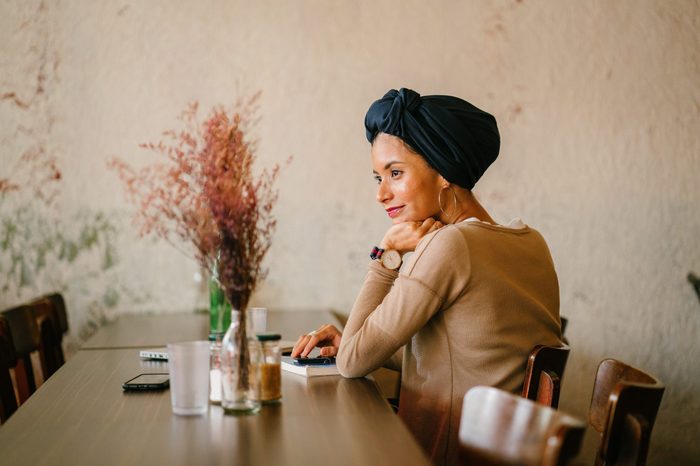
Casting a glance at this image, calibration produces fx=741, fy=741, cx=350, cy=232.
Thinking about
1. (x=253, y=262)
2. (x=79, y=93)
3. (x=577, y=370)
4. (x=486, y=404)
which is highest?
(x=79, y=93)

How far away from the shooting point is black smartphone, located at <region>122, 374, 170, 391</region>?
5.53 feet

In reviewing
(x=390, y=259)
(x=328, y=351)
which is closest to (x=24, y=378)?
(x=328, y=351)

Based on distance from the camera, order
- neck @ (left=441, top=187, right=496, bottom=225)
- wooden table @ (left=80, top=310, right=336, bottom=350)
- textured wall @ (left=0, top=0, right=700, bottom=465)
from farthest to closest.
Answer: textured wall @ (left=0, top=0, right=700, bottom=465) < wooden table @ (left=80, top=310, right=336, bottom=350) < neck @ (left=441, top=187, right=496, bottom=225)

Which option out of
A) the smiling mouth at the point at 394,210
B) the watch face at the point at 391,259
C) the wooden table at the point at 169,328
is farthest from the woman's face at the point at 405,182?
the wooden table at the point at 169,328

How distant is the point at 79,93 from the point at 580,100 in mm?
2194

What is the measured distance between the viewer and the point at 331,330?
2.04 metres

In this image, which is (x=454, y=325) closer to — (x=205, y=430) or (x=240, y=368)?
(x=240, y=368)

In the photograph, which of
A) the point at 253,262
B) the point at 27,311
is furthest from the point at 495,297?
the point at 27,311

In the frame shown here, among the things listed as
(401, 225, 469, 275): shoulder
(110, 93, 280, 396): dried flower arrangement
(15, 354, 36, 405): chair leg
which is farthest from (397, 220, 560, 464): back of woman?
(15, 354, 36, 405): chair leg

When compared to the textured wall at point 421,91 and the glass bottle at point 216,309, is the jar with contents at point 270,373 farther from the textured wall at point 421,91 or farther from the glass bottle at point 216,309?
the textured wall at point 421,91

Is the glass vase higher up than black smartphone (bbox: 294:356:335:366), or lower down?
higher up

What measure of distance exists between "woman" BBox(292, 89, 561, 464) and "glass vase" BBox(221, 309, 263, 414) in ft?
1.16

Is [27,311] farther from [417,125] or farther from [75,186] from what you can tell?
[417,125]

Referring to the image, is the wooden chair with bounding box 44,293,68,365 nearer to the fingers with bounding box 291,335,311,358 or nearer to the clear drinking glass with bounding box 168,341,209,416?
the fingers with bounding box 291,335,311,358
